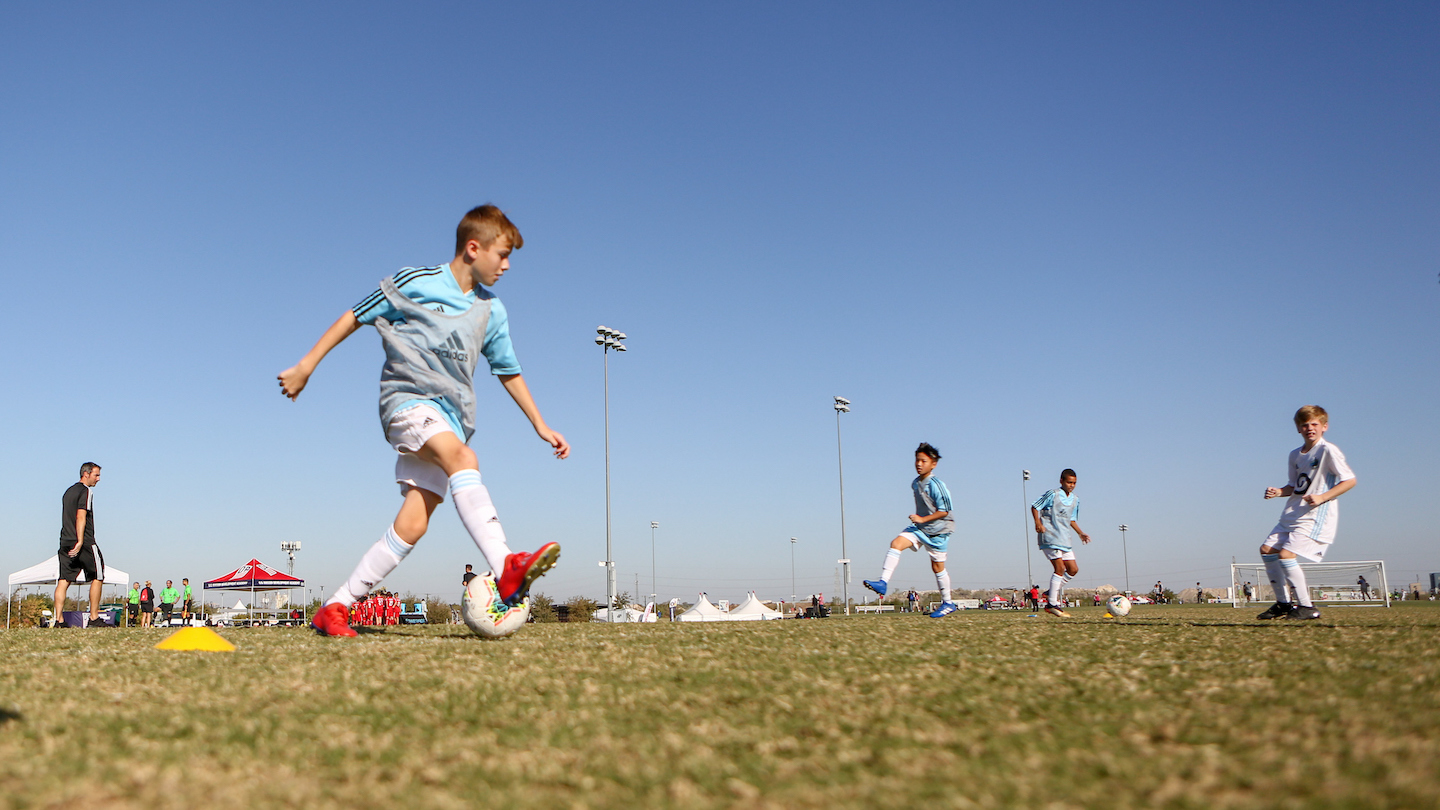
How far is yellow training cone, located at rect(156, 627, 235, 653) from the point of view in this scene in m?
5.21

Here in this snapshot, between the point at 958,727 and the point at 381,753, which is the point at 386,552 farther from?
the point at 958,727

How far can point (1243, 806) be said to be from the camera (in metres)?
1.77

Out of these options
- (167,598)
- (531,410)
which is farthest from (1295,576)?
(167,598)

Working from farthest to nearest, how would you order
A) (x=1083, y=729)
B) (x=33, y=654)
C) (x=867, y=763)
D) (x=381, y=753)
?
1. (x=33, y=654)
2. (x=1083, y=729)
3. (x=381, y=753)
4. (x=867, y=763)

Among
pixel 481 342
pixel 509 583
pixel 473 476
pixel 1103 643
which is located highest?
pixel 481 342

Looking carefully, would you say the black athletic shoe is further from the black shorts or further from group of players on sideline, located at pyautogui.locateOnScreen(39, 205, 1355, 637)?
the black shorts

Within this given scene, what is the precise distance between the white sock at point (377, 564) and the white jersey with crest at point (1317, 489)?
774cm

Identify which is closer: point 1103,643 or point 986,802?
point 986,802

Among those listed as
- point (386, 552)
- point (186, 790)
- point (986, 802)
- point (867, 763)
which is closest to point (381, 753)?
point (186, 790)

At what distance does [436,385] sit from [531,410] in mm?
1045

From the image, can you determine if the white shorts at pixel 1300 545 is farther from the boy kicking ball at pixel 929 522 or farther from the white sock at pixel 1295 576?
the boy kicking ball at pixel 929 522

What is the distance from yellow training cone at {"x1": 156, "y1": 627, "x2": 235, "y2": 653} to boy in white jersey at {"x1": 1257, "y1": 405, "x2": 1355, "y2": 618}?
8394 mm

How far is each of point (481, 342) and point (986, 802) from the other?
5057mm

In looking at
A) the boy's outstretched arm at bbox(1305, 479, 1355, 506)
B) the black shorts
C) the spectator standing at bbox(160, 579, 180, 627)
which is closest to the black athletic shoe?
the boy's outstretched arm at bbox(1305, 479, 1355, 506)
